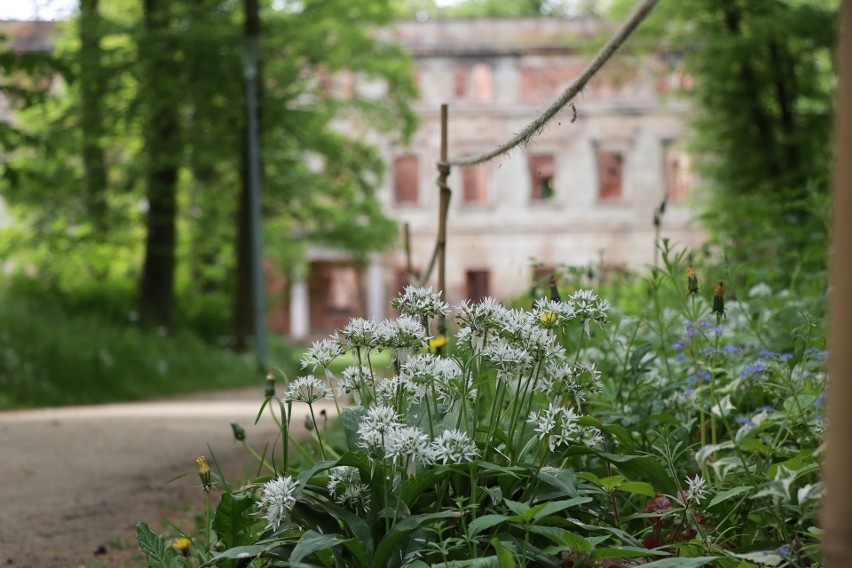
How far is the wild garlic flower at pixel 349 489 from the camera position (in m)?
2.29

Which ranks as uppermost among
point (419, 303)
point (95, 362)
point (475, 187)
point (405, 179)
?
point (405, 179)

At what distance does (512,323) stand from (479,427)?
26 cm

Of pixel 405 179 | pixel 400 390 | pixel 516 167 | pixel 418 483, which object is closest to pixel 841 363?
pixel 418 483

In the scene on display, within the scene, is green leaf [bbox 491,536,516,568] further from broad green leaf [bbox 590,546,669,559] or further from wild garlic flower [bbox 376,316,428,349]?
wild garlic flower [bbox 376,316,428,349]

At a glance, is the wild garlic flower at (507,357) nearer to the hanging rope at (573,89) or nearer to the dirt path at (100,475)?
the hanging rope at (573,89)

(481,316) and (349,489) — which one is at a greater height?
(481,316)

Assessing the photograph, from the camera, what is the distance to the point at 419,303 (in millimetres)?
2479

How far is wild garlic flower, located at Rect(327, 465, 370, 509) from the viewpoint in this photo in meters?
2.29

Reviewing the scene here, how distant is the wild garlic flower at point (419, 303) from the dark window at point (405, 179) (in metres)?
30.7

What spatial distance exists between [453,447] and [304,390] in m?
0.38

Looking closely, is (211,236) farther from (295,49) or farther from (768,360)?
(768,360)

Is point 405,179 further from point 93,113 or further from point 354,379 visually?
point 354,379

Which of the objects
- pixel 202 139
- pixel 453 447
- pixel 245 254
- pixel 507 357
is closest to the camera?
pixel 453 447

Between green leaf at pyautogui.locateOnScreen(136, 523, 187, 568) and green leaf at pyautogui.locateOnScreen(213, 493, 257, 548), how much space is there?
4.6 inches
